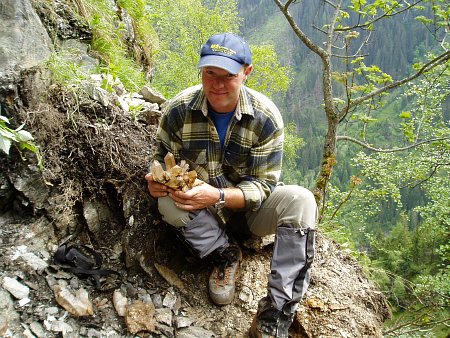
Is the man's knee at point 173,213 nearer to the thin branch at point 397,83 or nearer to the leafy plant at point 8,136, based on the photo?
the leafy plant at point 8,136

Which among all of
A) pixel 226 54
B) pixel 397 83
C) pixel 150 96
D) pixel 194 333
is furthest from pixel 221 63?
pixel 397 83

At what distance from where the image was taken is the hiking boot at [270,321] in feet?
9.71

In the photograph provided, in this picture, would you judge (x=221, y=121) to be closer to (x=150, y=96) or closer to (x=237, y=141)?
(x=237, y=141)

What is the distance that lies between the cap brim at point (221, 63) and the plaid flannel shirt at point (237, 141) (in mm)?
372

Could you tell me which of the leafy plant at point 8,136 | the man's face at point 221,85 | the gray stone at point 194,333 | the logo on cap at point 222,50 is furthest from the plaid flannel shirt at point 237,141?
the leafy plant at point 8,136

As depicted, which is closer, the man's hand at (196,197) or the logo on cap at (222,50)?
the logo on cap at (222,50)

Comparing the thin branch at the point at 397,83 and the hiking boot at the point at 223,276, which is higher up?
the thin branch at the point at 397,83

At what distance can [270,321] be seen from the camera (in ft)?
9.80

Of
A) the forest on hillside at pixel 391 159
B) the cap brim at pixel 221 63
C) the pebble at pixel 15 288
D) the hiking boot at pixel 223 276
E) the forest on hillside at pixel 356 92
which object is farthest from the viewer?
the forest on hillside at pixel 391 159

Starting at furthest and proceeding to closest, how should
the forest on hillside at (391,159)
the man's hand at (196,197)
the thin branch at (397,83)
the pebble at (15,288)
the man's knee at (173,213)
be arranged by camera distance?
the forest on hillside at (391,159), the thin branch at (397,83), the man's knee at (173,213), the man's hand at (196,197), the pebble at (15,288)

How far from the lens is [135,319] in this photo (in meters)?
3.05

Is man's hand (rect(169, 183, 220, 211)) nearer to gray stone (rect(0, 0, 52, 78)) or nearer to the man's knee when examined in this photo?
the man's knee

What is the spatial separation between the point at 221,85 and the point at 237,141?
510mm

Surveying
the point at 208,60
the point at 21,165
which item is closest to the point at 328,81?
the point at 208,60
